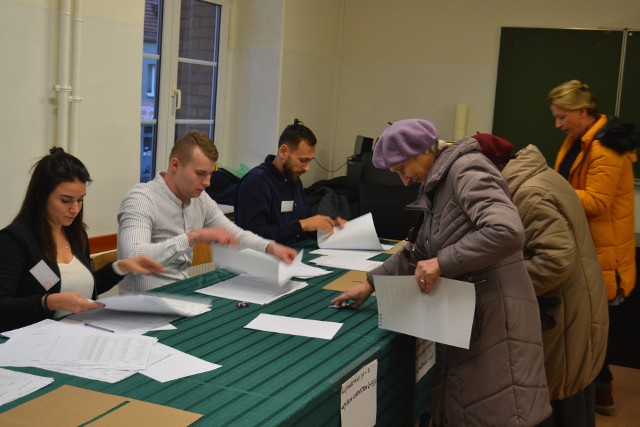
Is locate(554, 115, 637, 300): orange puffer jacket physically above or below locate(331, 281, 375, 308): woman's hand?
above

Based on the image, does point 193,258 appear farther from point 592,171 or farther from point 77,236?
point 592,171

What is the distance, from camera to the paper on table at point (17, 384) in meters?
1.69

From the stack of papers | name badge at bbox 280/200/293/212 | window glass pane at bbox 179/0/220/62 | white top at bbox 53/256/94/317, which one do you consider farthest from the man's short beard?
the stack of papers

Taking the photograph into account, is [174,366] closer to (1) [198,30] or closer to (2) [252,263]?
(2) [252,263]

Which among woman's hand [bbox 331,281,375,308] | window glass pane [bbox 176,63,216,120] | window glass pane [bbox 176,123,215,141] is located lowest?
woman's hand [bbox 331,281,375,308]

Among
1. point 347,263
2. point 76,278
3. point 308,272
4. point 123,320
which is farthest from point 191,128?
point 123,320

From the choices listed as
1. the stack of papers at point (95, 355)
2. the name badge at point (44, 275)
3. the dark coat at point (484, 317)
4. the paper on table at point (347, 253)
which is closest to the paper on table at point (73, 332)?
the stack of papers at point (95, 355)

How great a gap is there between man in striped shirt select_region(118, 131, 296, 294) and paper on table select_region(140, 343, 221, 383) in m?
0.80

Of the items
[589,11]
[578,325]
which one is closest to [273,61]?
[589,11]

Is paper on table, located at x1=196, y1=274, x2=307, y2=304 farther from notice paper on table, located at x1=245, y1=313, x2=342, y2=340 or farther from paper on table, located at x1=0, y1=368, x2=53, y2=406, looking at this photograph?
paper on table, located at x1=0, y1=368, x2=53, y2=406

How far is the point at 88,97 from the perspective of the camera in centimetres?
371

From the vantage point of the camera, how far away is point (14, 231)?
239 cm

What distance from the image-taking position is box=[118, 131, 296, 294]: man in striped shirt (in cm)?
281

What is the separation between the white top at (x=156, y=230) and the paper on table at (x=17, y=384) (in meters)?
0.99
